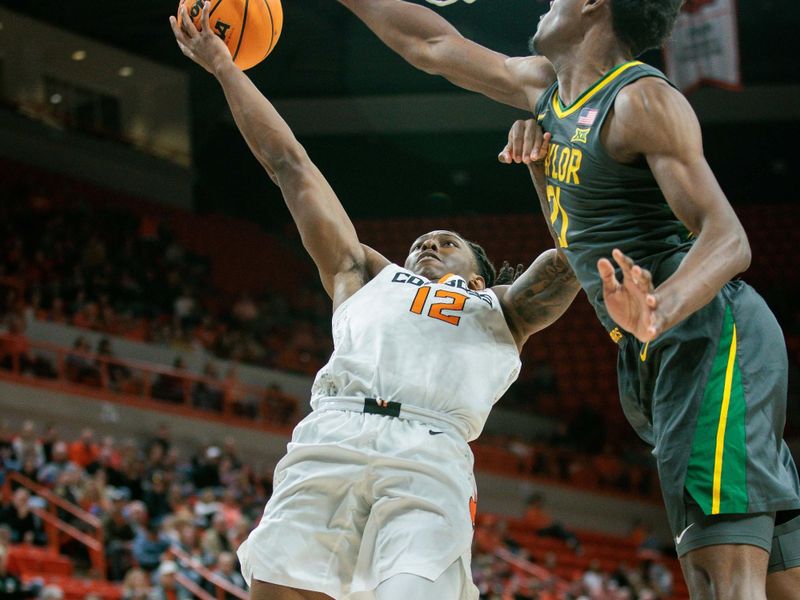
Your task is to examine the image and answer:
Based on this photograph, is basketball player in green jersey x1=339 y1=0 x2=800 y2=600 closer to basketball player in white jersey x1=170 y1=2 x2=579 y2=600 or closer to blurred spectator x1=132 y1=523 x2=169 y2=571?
basketball player in white jersey x1=170 y1=2 x2=579 y2=600

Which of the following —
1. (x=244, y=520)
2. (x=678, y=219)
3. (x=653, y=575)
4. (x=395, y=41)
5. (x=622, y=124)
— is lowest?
(x=653, y=575)

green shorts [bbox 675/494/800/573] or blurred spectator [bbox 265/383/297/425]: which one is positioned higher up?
green shorts [bbox 675/494/800/573]

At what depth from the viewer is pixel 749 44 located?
20.3m

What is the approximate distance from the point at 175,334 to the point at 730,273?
1626 cm

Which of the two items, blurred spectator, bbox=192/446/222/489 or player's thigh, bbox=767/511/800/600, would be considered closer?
player's thigh, bbox=767/511/800/600

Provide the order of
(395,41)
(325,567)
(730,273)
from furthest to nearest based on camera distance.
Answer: (395,41) < (325,567) < (730,273)

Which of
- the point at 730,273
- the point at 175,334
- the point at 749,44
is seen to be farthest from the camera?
the point at 749,44

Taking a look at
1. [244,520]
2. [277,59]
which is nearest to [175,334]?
[277,59]

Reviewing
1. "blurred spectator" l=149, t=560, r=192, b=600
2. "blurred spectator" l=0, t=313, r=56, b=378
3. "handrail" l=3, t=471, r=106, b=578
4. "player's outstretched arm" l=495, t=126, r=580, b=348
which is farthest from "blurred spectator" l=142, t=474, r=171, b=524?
"player's outstretched arm" l=495, t=126, r=580, b=348

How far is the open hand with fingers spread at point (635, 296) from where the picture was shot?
8.55ft

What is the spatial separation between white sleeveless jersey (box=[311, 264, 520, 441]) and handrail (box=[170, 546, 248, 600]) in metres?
6.68

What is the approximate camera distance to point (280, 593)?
11.5 ft

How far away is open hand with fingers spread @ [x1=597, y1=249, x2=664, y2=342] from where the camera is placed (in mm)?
2607

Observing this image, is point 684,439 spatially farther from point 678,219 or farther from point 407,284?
point 407,284
